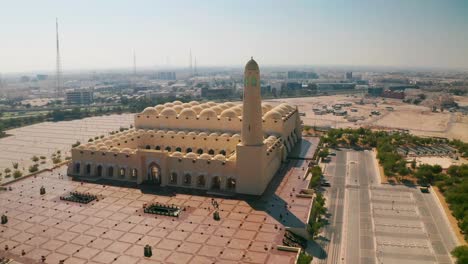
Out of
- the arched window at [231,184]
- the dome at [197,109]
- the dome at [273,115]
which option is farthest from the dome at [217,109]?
the arched window at [231,184]

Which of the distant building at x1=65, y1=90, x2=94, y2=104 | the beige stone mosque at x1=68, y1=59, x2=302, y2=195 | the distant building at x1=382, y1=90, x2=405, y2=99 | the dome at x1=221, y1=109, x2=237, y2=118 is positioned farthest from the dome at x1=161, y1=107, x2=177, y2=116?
the distant building at x1=382, y1=90, x2=405, y2=99

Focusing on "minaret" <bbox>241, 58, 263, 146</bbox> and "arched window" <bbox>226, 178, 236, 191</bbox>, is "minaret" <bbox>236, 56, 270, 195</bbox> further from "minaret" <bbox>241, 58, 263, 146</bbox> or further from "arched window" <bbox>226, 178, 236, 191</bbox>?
"arched window" <bbox>226, 178, 236, 191</bbox>

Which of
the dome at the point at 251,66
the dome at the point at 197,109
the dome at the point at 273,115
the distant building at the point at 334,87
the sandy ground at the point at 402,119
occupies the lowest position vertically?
the sandy ground at the point at 402,119

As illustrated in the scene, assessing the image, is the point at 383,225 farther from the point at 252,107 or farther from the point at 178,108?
the point at 178,108

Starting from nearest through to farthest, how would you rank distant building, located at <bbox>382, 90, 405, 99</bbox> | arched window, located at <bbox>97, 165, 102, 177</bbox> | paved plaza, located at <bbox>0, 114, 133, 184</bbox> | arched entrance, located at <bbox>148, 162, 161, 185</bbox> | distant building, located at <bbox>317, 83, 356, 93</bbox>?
arched entrance, located at <bbox>148, 162, 161, 185</bbox> < arched window, located at <bbox>97, 165, 102, 177</bbox> < paved plaza, located at <bbox>0, 114, 133, 184</bbox> < distant building, located at <bbox>382, 90, 405, 99</bbox> < distant building, located at <bbox>317, 83, 356, 93</bbox>

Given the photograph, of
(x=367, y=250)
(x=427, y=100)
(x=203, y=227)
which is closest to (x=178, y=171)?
(x=203, y=227)

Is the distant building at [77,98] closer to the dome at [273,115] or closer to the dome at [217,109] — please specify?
the dome at [217,109]

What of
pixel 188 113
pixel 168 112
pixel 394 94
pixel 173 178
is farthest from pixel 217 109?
pixel 394 94
